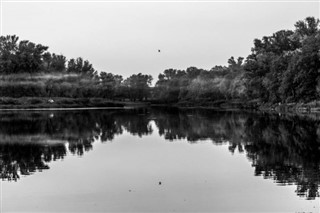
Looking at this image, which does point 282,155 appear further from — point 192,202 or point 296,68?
point 296,68

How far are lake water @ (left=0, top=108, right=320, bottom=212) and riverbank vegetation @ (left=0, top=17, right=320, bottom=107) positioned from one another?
46031 mm

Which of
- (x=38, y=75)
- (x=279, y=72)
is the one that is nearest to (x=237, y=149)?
(x=279, y=72)

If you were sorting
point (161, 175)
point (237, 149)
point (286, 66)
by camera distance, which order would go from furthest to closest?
point (286, 66) < point (237, 149) < point (161, 175)

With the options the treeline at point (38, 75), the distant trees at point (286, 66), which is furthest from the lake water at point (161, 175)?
the treeline at point (38, 75)

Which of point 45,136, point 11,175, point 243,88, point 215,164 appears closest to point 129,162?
point 215,164

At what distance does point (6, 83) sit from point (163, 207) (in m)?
103

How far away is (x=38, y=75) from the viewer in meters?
119

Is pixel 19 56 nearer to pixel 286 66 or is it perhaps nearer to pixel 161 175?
pixel 286 66

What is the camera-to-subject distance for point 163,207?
13.2 m

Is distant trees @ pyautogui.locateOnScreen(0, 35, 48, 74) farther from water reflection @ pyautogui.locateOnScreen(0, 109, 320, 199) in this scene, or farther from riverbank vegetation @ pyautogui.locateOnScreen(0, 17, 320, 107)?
water reflection @ pyautogui.locateOnScreen(0, 109, 320, 199)

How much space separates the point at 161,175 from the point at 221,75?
14046cm

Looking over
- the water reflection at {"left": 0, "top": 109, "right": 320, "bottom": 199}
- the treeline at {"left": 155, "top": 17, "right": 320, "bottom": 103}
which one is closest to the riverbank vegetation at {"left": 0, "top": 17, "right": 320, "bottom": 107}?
the treeline at {"left": 155, "top": 17, "right": 320, "bottom": 103}

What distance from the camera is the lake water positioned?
1364 cm

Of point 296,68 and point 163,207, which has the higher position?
point 296,68
